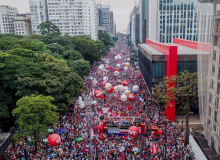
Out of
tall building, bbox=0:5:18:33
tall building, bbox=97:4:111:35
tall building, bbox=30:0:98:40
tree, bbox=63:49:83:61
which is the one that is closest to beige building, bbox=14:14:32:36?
tall building, bbox=0:5:18:33

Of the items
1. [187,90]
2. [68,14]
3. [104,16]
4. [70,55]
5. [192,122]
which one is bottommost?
[192,122]

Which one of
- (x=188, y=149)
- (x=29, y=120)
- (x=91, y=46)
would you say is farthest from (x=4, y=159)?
(x=91, y=46)

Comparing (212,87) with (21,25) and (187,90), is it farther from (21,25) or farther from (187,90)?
(21,25)

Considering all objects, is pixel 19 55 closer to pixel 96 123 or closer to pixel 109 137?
pixel 96 123

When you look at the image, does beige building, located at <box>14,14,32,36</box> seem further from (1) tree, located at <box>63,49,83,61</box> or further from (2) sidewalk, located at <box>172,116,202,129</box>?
(2) sidewalk, located at <box>172,116,202,129</box>

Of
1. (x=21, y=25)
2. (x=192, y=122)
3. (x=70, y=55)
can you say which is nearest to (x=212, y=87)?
(x=192, y=122)

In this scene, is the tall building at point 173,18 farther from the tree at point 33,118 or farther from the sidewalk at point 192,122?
the tree at point 33,118
